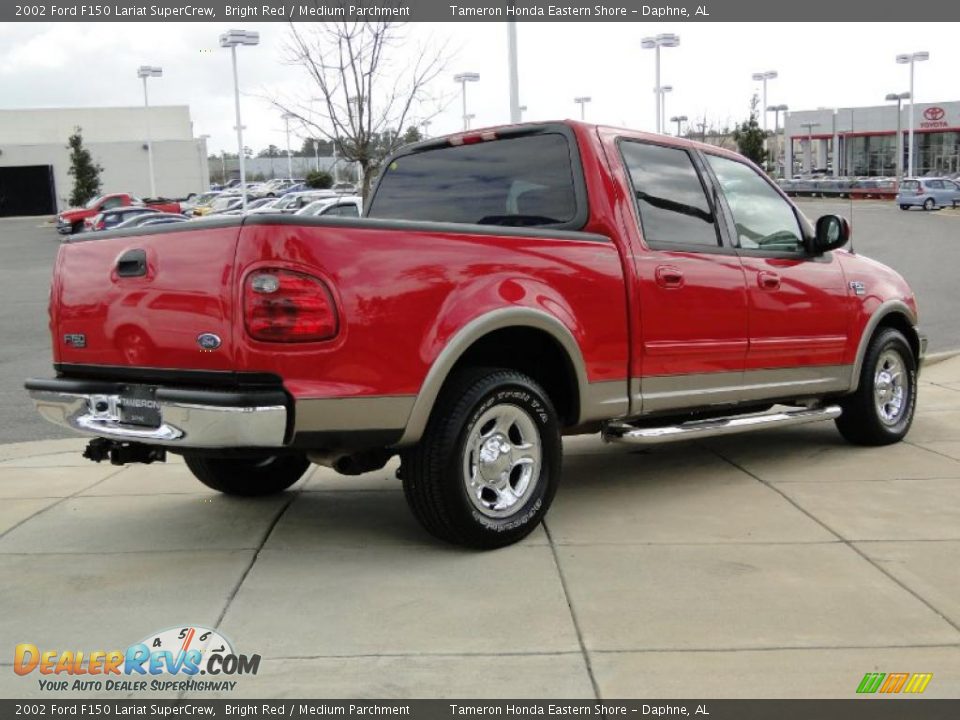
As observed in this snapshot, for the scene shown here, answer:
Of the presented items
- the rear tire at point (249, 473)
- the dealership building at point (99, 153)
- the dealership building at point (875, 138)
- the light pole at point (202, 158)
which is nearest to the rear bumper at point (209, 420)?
the rear tire at point (249, 473)

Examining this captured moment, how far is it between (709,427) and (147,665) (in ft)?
10.9

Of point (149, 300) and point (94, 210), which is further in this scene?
point (94, 210)

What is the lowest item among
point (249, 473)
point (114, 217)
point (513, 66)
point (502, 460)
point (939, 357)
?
point (939, 357)

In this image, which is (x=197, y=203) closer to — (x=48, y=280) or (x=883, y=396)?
A: (x=48, y=280)

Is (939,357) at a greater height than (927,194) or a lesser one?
lesser

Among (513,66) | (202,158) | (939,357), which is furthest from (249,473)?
(202,158)

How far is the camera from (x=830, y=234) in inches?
265

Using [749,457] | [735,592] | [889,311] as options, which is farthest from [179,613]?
[889,311]

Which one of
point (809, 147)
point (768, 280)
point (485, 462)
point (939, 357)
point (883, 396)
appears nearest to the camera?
point (485, 462)

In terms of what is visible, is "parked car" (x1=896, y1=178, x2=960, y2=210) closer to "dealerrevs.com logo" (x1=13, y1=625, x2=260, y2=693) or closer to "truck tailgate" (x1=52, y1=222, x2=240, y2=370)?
"truck tailgate" (x1=52, y1=222, x2=240, y2=370)

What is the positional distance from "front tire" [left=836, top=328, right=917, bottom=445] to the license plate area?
4609 mm

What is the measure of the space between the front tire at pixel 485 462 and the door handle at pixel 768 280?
1.83 meters

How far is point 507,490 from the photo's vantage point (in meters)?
5.04
